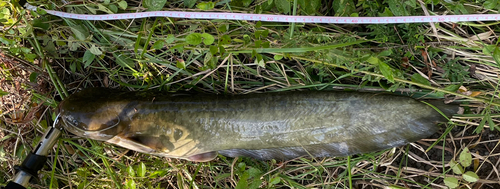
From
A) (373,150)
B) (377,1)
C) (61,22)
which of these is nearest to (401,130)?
(373,150)

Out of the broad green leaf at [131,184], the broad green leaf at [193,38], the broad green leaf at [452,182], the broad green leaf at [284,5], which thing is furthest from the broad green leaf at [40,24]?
the broad green leaf at [452,182]

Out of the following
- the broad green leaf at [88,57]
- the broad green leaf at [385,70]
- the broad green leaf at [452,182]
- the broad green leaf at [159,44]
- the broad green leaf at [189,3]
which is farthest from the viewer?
the broad green leaf at [88,57]

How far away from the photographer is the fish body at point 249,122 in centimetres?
204

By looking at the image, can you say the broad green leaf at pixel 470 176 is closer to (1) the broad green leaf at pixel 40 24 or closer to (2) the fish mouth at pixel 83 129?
(2) the fish mouth at pixel 83 129

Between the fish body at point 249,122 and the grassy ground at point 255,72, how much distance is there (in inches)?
5.8

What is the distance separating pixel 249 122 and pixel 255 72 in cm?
41

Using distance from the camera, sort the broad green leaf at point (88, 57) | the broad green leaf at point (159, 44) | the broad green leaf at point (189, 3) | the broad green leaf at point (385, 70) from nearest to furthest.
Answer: the broad green leaf at point (385, 70), the broad green leaf at point (159, 44), the broad green leaf at point (189, 3), the broad green leaf at point (88, 57)

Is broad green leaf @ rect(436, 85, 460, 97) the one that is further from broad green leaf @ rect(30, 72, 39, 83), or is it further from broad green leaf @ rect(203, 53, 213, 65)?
broad green leaf @ rect(30, 72, 39, 83)

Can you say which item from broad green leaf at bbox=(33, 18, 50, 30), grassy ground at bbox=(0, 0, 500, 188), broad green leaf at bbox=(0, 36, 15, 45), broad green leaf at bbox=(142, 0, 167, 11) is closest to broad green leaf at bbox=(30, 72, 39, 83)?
grassy ground at bbox=(0, 0, 500, 188)

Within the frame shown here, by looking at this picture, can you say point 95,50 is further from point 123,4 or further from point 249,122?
point 249,122

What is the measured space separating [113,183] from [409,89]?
7.52 ft

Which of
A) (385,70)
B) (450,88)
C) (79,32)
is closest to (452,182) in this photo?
Answer: (450,88)

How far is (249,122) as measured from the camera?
2.12m

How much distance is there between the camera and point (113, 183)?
244 cm
